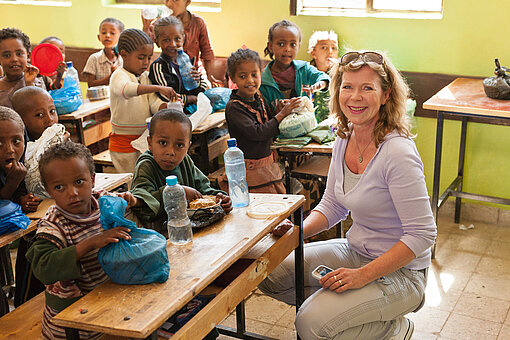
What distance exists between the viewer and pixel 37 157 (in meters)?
3.02

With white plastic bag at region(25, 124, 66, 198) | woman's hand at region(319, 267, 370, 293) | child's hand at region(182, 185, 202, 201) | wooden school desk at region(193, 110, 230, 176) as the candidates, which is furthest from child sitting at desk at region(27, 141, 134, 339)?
wooden school desk at region(193, 110, 230, 176)

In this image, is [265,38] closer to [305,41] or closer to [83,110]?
[305,41]

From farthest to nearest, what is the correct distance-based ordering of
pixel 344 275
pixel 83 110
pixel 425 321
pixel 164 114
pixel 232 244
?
1. pixel 83 110
2. pixel 425 321
3. pixel 164 114
4. pixel 344 275
5. pixel 232 244

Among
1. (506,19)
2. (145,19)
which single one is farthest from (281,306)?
(145,19)

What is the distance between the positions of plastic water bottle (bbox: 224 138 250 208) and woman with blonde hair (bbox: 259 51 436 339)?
0.75 feet

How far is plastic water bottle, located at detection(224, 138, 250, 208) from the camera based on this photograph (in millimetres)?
2631

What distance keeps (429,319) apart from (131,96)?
2357 mm

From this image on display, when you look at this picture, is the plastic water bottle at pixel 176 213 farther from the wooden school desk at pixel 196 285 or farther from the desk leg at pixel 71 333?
the desk leg at pixel 71 333

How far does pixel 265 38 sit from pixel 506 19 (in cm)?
196

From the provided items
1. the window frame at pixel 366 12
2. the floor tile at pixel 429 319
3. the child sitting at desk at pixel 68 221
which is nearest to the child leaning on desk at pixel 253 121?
the floor tile at pixel 429 319

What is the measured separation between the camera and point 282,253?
259 centimetres

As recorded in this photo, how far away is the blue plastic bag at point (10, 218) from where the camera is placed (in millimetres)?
2594

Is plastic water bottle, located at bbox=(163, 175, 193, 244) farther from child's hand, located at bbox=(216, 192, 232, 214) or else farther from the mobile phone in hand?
the mobile phone in hand

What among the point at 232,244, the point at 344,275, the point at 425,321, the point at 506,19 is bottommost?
the point at 425,321
